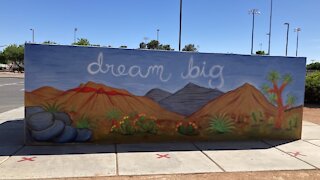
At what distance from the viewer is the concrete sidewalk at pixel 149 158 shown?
565 cm

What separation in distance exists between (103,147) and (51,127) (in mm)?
1144

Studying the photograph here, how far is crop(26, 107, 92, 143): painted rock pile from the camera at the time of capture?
23.6ft

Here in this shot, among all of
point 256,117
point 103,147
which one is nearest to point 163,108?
point 103,147

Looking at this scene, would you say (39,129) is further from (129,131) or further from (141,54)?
(141,54)

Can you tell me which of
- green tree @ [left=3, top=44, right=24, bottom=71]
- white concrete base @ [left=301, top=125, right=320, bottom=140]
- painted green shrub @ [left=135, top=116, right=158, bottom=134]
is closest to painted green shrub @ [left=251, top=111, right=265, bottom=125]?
white concrete base @ [left=301, top=125, right=320, bottom=140]

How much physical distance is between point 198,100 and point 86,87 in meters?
2.45

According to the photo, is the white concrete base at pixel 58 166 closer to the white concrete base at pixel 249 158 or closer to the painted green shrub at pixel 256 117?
the white concrete base at pixel 249 158

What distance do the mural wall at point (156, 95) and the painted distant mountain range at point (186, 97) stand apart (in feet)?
0.07

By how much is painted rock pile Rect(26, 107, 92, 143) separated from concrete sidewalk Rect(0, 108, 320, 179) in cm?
23

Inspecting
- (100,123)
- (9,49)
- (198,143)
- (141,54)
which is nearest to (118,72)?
(141,54)

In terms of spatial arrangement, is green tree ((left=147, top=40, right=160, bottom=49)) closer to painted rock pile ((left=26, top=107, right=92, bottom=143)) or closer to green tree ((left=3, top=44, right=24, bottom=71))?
green tree ((left=3, top=44, right=24, bottom=71))

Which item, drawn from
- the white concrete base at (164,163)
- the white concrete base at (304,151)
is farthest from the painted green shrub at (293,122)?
the white concrete base at (164,163)

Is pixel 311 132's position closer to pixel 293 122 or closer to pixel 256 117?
pixel 293 122

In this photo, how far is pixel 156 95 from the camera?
767 centimetres
